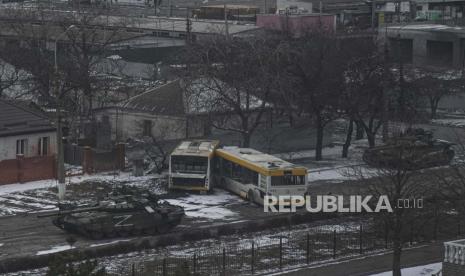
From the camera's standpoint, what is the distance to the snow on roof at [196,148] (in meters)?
41.2

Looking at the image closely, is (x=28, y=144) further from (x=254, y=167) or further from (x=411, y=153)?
(x=411, y=153)

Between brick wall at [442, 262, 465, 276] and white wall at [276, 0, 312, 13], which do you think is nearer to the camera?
brick wall at [442, 262, 465, 276]

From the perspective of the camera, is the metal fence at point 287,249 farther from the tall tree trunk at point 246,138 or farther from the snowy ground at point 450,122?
the snowy ground at point 450,122

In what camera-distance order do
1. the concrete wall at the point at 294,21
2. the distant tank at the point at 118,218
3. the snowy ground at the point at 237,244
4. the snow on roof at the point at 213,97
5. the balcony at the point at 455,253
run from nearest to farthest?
the balcony at the point at 455,253 → the snowy ground at the point at 237,244 → the distant tank at the point at 118,218 → the snow on roof at the point at 213,97 → the concrete wall at the point at 294,21

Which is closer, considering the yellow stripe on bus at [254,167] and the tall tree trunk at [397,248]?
the tall tree trunk at [397,248]

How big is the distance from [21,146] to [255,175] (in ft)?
34.5

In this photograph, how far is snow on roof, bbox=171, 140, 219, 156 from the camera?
1620 inches

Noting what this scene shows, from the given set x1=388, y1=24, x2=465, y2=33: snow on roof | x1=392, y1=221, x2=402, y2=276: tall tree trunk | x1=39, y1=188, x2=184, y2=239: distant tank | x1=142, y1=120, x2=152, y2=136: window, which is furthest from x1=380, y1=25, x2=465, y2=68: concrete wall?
x1=392, y1=221, x2=402, y2=276: tall tree trunk

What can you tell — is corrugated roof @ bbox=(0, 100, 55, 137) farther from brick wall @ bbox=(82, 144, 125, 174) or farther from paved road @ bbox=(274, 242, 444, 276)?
paved road @ bbox=(274, 242, 444, 276)

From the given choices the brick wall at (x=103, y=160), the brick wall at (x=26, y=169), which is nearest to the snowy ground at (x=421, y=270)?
the brick wall at (x=103, y=160)

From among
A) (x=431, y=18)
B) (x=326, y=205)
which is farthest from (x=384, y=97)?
(x=431, y=18)

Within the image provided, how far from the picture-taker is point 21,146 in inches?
1748

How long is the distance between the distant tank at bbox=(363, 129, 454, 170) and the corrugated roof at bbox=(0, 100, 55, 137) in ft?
43.1

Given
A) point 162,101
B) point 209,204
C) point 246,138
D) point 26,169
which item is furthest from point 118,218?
point 162,101
